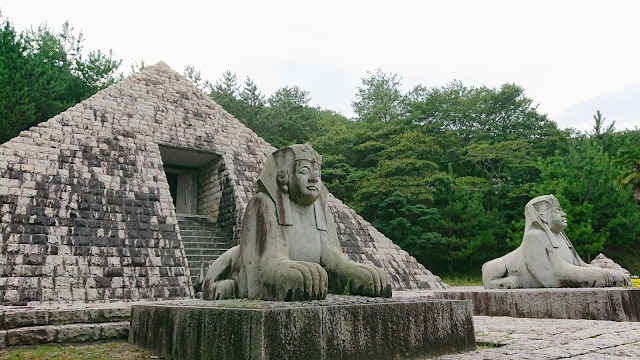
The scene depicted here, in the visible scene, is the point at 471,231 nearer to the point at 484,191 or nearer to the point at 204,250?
the point at 484,191

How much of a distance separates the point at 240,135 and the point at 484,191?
13.2m

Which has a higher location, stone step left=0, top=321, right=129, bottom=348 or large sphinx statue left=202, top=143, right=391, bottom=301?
large sphinx statue left=202, top=143, right=391, bottom=301

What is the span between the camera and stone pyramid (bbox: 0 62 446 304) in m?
7.84

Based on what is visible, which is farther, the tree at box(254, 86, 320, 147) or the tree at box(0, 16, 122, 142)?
the tree at box(254, 86, 320, 147)

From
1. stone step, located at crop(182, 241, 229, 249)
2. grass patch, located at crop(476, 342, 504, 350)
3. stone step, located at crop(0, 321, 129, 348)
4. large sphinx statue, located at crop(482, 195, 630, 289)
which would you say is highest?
stone step, located at crop(182, 241, 229, 249)

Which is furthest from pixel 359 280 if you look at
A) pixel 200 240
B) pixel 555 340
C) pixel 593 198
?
pixel 593 198

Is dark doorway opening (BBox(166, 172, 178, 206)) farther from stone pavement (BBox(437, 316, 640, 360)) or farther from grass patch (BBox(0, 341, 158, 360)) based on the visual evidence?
stone pavement (BBox(437, 316, 640, 360))

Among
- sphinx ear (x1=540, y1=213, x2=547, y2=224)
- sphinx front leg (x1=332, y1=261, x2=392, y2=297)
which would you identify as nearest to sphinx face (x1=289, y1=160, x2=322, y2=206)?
sphinx front leg (x1=332, y1=261, x2=392, y2=297)

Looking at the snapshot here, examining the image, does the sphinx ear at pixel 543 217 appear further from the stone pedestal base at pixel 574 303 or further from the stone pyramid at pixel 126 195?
the stone pyramid at pixel 126 195

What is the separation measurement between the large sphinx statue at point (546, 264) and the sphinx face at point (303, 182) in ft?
12.4

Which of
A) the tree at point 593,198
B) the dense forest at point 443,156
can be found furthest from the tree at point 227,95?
the tree at point 593,198

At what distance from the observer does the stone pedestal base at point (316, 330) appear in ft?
7.43

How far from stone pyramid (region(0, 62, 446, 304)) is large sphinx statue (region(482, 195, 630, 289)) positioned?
5660 mm

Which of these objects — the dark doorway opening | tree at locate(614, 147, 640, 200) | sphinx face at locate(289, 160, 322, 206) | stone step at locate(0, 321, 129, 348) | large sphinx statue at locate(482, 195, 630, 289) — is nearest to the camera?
sphinx face at locate(289, 160, 322, 206)
